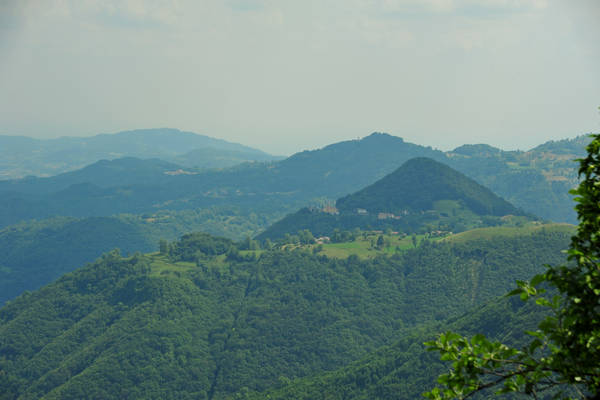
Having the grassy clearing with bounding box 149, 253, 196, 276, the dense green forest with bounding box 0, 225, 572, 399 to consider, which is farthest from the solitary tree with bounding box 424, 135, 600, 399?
the grassy clearing with bounding box 149, 253, 196, 276

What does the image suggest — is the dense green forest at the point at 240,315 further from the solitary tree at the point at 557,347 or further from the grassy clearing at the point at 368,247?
the solitary tree at the point at 557,347

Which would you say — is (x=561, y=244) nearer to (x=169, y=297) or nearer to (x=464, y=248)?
(x=464, y=248)

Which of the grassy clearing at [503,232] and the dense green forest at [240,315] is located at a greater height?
the grassy clearing at [503,232]

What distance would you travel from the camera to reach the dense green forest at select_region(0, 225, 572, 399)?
4616 inches

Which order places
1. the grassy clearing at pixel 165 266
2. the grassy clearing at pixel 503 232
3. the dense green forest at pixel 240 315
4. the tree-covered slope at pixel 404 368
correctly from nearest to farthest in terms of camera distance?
the tree-covered slope at pixel 404 368 → the dense green forest at pixel 240 315 → the grassy clearing at pixel 503 232 → the grassy clearing at pixel 165 266

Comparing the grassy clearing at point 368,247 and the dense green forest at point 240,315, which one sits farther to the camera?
the grassy clearing at point 368,247

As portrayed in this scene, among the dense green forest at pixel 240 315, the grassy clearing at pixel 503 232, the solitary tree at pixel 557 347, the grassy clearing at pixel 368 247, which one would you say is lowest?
the dense green forest at pixel 240 315

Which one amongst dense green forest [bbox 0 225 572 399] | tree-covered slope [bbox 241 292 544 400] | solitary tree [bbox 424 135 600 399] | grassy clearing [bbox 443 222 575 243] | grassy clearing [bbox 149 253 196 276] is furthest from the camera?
grassy clearing [bbox 149 253 196 276]

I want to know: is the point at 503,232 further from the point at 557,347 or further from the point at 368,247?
the point at 557,347

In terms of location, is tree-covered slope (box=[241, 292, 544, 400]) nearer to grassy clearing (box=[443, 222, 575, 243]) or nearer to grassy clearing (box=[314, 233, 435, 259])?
grassy clearing (box=[443, 222, 575, 243])

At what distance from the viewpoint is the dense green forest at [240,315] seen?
117250 mm

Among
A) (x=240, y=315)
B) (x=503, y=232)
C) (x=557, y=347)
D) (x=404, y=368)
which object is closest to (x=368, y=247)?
(x=503, y=232)

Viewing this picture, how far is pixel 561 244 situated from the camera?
142 meters

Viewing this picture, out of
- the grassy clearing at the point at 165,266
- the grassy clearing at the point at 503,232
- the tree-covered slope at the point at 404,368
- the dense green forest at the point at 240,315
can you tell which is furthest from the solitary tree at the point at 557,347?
the grassy clearing at the point at 165,266
